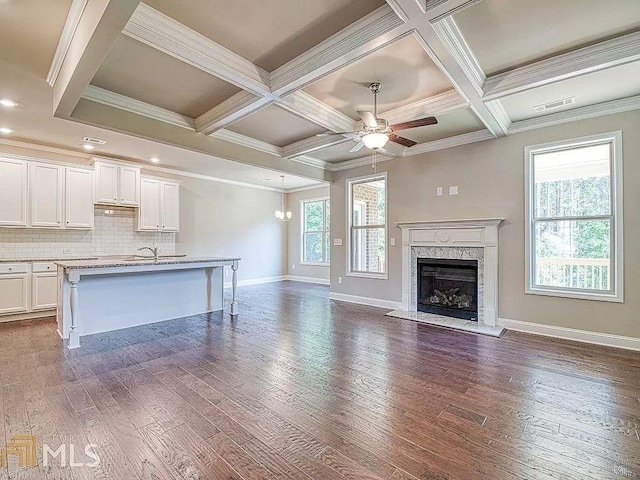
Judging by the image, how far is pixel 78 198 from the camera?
546cm

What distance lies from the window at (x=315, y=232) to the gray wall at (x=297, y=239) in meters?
0.15

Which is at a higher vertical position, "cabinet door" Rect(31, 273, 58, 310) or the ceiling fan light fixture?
the ceiling fan light fixture

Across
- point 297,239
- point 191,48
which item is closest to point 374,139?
point 191,48

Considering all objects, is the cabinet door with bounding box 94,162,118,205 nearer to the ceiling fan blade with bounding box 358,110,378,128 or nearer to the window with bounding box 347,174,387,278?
the window with bounding box 347,174,387,278

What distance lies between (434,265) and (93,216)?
614cm

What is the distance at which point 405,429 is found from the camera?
2.12 metres

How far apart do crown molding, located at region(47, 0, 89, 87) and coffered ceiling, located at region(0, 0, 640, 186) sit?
0.04 feet

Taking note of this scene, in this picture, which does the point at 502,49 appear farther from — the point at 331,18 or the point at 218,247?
the point at 218,247

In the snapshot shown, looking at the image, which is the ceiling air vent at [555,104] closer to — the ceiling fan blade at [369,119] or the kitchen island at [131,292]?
the ceiling fan blade at [369,119]

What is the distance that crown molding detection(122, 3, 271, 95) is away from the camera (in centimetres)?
234

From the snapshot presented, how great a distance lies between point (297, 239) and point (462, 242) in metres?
5.68

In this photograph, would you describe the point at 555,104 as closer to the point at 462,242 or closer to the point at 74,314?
the point at 462,242

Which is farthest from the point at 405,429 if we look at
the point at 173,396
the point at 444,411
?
the point at 173,396

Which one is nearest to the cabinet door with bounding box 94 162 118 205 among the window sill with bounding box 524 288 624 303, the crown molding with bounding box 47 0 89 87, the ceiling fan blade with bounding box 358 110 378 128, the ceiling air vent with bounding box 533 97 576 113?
the crown molding with bounding box 47 0 89 87
